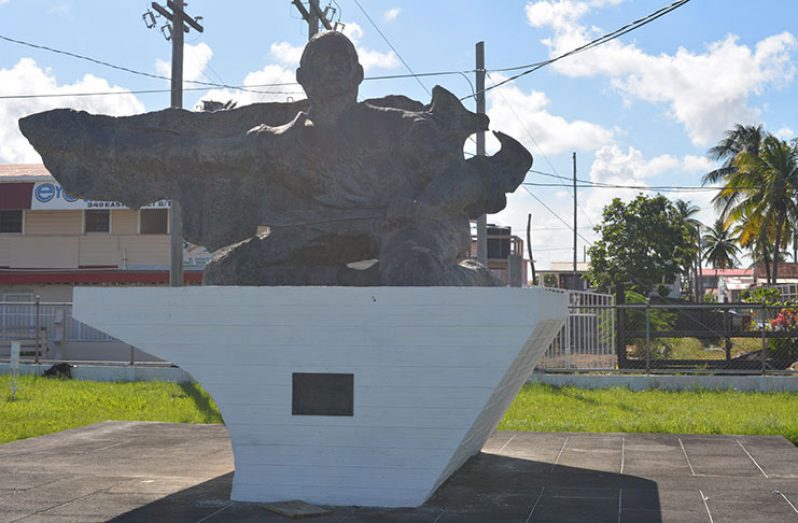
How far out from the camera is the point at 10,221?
23812 mm

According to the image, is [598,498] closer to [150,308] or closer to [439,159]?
[439,159]

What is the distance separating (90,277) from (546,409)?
13898mm

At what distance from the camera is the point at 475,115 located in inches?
293

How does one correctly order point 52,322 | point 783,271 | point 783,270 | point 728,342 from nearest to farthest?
1. point 728,342
2. point 52,322
3. point 783,271
4. point 783,270

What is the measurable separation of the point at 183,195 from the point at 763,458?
17.0ft

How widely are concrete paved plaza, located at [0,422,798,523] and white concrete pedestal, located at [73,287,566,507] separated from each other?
0.26 metres

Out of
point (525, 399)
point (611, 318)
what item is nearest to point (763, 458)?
point (525, 399)

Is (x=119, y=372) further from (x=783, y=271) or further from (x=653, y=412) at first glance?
(x=783, y=271)

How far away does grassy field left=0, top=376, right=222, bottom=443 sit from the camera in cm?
1124

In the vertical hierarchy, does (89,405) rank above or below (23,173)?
below

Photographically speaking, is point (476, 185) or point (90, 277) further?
point (90, 277)

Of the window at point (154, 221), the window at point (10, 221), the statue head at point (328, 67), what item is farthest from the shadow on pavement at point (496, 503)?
the window at point (10, 221)

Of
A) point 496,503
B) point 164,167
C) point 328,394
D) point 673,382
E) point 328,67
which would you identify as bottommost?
point 496,503

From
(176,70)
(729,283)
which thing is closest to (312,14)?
(176,70)
